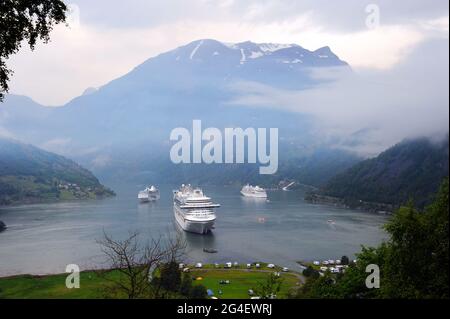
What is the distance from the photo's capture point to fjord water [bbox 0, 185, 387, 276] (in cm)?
3191

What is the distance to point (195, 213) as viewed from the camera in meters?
48.0

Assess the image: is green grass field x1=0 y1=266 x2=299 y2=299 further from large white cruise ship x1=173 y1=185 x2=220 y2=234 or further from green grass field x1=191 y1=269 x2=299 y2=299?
large white cruise ship x1=173 y1=185 x2=220 y2=234

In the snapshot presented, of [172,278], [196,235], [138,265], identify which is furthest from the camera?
[196,235]

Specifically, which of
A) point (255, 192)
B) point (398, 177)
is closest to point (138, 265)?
point (398, 177)

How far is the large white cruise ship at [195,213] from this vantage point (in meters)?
45.7

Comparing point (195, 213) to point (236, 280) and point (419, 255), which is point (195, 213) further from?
point (419, 255)

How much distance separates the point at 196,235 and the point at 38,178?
56.8m

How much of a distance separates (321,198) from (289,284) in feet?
209

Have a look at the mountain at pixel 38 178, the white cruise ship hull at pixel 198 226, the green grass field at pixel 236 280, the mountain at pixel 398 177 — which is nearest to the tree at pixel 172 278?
the green grass field at pixel 236 280

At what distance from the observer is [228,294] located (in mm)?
22766

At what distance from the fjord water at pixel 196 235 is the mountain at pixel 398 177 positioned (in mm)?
9676

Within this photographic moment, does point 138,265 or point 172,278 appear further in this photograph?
point 172,278

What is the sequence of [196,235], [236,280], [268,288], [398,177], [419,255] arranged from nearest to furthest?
1. [268,288]
2. [419,255]
3. [236,280]
4. [196,235]
5. [398,177]

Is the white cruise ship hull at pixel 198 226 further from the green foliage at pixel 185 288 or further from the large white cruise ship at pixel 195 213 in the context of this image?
the green foliage at pixel 185 288
